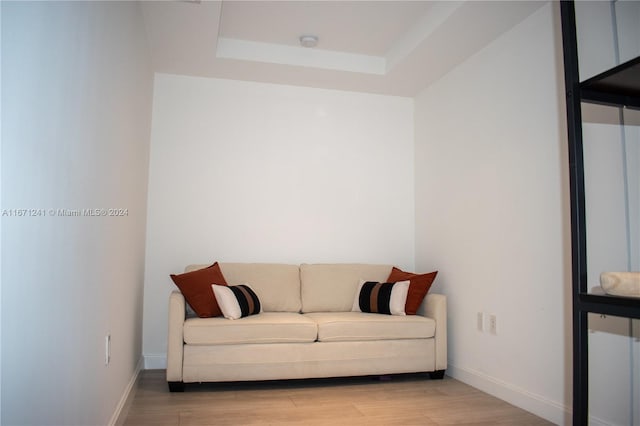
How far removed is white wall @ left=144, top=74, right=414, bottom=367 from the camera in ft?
14.0

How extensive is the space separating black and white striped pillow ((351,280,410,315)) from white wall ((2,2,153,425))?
197 cm

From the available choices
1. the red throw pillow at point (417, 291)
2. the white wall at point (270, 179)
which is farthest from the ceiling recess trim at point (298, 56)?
the red throw pillow at point (417, 291)

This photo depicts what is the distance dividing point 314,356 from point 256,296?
65cm

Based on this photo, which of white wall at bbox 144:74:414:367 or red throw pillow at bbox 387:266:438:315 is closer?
red throw pillow at bbox 387:266:438:315

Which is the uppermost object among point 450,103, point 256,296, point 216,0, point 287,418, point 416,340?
point 216,0

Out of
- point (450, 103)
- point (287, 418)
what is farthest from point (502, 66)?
point (287, 418)

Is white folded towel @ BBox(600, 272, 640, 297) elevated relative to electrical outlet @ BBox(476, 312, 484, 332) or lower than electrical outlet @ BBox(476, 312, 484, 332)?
elevated

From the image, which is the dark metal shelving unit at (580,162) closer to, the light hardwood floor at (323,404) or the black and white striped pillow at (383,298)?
the light hardwood floor at (323,404)

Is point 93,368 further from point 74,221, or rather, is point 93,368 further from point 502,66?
point 502,66

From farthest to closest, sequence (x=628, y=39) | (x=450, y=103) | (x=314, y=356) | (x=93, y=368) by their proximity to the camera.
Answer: (x=450, y=103) → (x=314, y=356) → (x=93, y=368) → (x=628, y=39)

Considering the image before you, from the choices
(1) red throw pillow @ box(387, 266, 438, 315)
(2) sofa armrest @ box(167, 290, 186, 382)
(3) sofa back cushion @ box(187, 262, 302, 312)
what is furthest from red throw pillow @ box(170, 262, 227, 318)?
(1) red throw pillow @ box(387, 266, 438, 315)

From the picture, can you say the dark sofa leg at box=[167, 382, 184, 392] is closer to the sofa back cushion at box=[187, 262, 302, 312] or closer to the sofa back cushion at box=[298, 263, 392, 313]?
the sofa back cushion at box=[187, 262, 302, 312]

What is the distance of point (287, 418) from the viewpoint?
2838mm

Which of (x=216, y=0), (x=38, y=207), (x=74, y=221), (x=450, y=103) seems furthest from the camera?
(x=450, y=103)
